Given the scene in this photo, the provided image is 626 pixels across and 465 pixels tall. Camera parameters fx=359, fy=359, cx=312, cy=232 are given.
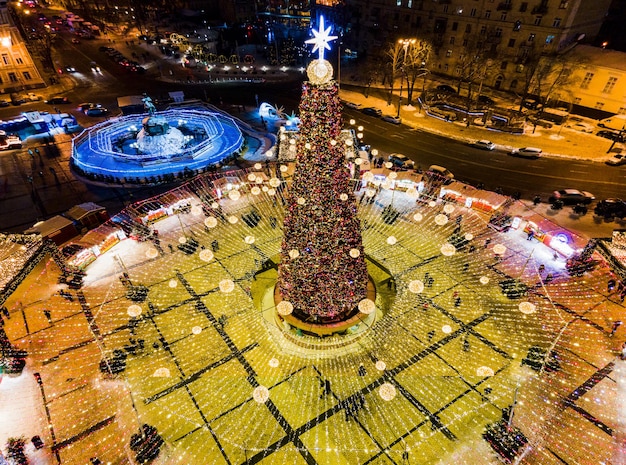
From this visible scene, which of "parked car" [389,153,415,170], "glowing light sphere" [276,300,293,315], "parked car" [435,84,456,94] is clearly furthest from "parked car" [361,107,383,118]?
"glowing light sphere" [276,300,293,315]

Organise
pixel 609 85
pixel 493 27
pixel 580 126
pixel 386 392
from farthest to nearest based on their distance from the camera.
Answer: pixel 493 27 < pixel 609 85 < pixel 580 126 < pixel 386 392

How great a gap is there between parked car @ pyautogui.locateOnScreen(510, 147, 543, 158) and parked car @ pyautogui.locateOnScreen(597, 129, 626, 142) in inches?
308

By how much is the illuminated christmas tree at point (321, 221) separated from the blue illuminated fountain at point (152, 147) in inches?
743

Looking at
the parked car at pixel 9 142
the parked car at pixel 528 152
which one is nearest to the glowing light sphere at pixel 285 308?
the parked car at pixel 528 152

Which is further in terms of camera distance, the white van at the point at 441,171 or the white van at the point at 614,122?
the white van at the point at 614,122

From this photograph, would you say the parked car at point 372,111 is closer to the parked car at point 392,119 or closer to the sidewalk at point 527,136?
the parked car at point 392,119

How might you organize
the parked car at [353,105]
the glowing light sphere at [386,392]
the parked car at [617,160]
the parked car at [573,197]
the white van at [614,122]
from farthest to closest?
the parked car at [353,105] < the white van at [614,122] < the parked car at [617,160] < the parked car at [573,197] < the glowing light sphere at [386,392]

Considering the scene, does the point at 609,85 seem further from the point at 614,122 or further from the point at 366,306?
the point at 366,306

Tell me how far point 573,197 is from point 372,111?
21805mm

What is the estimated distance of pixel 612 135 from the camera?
111 ft

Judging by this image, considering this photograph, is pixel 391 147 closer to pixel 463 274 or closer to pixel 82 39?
pixel 463 274

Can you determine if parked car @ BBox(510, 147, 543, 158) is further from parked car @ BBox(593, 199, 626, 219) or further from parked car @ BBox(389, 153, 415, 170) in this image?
parked car @ BBox(389, 153, 415, 170)

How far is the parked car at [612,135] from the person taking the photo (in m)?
33.1

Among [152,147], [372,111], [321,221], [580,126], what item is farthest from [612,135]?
[152,147]
